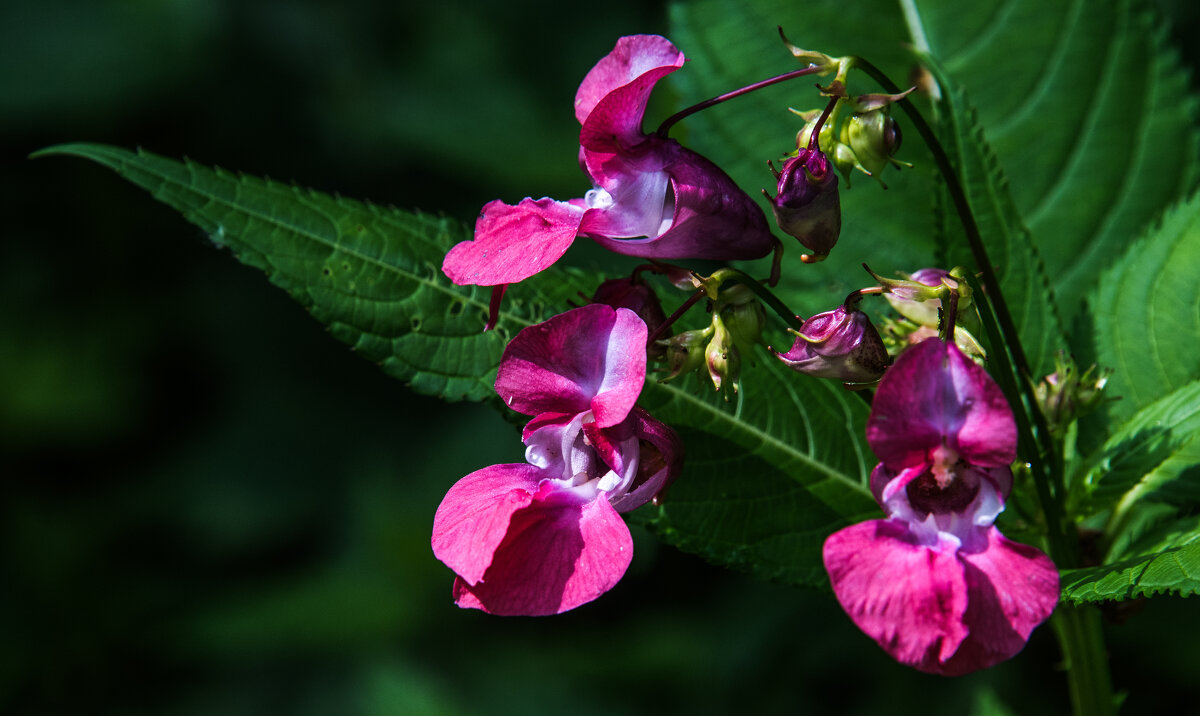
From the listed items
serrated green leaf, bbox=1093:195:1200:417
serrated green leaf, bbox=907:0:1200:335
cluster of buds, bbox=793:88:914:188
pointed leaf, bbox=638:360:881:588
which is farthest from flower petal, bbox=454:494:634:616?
serrated green leaf, bbox=907:0:1200:335

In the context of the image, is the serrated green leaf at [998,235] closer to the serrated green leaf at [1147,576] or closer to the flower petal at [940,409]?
the serrated green leaf at [1147,576]

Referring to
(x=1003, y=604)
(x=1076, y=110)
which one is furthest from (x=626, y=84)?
(x=1076, y=110)

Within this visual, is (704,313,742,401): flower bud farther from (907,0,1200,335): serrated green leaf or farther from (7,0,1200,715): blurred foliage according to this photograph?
(7,0,1200,715): blurred foliage

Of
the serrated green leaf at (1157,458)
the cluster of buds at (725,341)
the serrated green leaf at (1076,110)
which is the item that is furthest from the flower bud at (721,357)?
the serrated green leaf at (1076,110)

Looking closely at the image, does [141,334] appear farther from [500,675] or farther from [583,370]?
[583,370]

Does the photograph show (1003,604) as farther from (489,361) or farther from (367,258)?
(367,258)

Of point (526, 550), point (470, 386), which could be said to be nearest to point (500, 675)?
point (470, 386)
